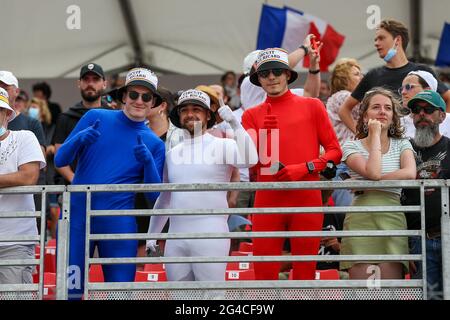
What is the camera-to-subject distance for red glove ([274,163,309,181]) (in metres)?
6.98

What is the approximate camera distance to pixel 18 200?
705 centimetres

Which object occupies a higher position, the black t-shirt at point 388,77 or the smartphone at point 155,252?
the black t-shirt at point 388,77

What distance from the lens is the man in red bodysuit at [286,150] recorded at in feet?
23.0

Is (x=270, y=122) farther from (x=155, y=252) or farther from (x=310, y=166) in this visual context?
(x=155, y=252)

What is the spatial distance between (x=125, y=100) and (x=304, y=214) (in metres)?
1.53

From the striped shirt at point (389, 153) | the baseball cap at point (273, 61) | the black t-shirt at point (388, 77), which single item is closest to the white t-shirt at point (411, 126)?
the black t-shirt at point (388, 77)

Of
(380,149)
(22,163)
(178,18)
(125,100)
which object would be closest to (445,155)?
(380,149)

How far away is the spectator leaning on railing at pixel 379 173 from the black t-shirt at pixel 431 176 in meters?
0.17

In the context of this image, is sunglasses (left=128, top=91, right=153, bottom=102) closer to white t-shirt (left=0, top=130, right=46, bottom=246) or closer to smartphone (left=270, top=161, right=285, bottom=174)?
white t-shirt (left=0, top=130, right=46, bottom=246)

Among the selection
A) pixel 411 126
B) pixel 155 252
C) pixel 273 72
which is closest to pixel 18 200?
pixel 155 252

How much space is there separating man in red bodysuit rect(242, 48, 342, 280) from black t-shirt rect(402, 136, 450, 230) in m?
0.56

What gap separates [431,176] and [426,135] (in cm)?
33

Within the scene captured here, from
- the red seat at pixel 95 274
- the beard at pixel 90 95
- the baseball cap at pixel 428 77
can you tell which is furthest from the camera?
the beard at pixel 90 95

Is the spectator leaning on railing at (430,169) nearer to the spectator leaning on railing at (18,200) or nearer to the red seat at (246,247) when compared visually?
the red seat at (246,247)
